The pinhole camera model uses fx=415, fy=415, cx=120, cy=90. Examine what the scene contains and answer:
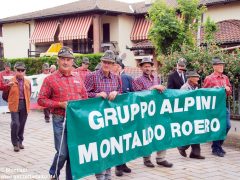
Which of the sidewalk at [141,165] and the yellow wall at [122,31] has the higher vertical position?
the yellow wall at [122,31]

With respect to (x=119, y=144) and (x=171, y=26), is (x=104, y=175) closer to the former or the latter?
(x=119, y=144)

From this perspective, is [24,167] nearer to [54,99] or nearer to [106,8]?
[54,99]

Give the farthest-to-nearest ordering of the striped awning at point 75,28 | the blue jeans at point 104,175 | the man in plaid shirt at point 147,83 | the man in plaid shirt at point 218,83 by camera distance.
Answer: the striped awning at point 75,28
the man in plaid shirt at point 218,83
the man in plaid shirt at point 147,83
the blue jeans at point 104,175

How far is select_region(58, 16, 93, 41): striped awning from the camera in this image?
29.6m

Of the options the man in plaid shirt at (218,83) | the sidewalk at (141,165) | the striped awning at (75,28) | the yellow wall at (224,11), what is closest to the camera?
the sidewalk at (141,165)

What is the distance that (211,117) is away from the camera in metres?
8.06

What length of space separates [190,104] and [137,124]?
57.9 inches

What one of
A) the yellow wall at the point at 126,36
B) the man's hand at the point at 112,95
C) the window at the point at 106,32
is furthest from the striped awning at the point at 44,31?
the man's hand at the point at 112,95

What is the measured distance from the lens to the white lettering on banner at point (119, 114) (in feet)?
19.5

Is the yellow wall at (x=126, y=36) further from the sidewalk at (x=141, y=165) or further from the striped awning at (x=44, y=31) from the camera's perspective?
the sidewalk at (x=141, y=165)

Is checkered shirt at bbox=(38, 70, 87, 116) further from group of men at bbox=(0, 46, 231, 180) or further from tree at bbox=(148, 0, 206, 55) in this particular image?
tree at bbox=(148, 0, 206, 55)

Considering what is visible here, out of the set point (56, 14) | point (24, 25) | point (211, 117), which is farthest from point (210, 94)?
point (24, 25)

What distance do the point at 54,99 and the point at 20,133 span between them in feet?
11.6

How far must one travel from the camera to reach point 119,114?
6410 millimetres
